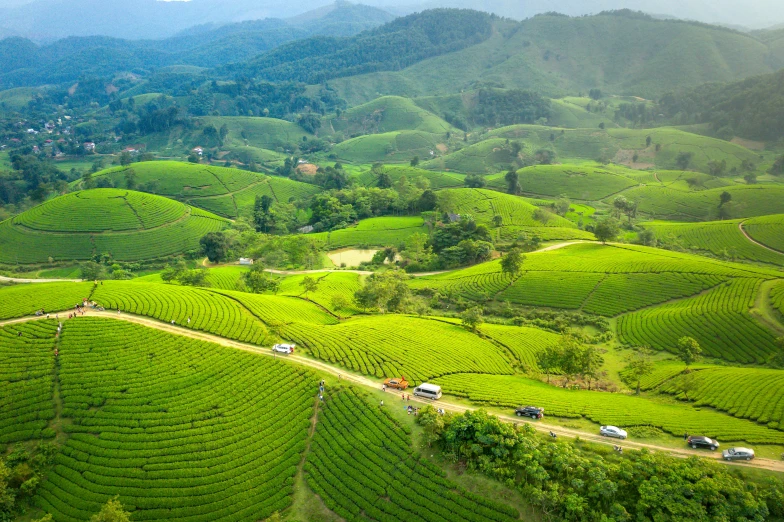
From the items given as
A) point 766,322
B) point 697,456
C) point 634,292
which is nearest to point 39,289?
point 697,456

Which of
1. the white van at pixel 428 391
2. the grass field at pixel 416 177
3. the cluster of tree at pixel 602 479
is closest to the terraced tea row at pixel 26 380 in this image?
the white van at pixel 428 391

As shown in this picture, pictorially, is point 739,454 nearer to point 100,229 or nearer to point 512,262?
point 512,262

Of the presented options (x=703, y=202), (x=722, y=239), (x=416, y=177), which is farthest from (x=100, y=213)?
(x=703, y=202)

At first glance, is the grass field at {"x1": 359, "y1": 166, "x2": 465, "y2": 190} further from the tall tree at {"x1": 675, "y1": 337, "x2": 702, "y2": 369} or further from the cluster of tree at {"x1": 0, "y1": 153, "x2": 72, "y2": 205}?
the tall tree at {"x1": 675, "y1": 337, "x2": 702, "y2": 369}

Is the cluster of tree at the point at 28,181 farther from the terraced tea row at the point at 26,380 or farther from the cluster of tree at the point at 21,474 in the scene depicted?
the cluster of tree at the point at 21,474

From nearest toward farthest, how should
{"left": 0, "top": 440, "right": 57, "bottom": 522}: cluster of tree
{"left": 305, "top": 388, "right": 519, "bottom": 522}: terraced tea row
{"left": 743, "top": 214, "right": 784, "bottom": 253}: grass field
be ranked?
{"left": 305, "top": 388, "right": 519, "bottom": 522}: terraced tea row → {"left": 0, "top": 440, "right": 57, "bottom": 522}: cluster of tree → {"left": 743, "top": 214, "right": 784, "bottom": 253}: grass field

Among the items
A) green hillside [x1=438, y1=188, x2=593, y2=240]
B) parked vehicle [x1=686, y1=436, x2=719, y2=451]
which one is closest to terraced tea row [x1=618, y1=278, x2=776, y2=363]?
parked vehicle [x1=686, y1=436, x2=719, y2=451]

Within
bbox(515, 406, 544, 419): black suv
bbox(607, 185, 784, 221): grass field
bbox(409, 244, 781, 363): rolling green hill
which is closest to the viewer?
bbox(515, 406, 544, 419): black suv

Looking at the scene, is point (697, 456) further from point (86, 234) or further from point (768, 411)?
point (86, 234)
